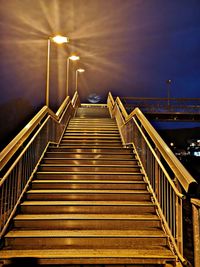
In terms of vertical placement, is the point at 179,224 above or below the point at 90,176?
below

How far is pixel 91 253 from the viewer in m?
3.00

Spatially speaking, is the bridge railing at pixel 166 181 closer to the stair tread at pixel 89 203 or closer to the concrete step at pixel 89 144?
the stair tread at pixel 89 203

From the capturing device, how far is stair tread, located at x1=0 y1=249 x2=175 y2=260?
2930 mm

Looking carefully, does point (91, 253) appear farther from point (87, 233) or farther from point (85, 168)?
point (85, 168)

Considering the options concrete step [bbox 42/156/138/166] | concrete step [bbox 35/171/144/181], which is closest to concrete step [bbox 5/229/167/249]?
concrete step [bbox 35/171/144/181]

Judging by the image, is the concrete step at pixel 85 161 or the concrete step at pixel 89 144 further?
the concrete step at pixel 89 144

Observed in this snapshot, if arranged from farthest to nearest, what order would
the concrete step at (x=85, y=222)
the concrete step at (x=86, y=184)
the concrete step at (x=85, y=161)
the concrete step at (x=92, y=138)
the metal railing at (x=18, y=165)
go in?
1. the concrete step at (x=92, y=138)
2. the concrete step at (x=85, y=161)
3. the concrete step at (x=86, y=184)
4. the concrete step at (x=85, y=222)
5. the metal railing at (x=18, y=165)

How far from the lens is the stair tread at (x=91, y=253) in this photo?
2.93 meters

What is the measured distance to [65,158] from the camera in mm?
5363

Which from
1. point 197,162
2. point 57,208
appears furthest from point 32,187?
point 197,162

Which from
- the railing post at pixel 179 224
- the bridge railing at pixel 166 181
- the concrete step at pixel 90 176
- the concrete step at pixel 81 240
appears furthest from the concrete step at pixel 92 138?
the railing post at pixel 179 224

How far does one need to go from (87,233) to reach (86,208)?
0.53 meters

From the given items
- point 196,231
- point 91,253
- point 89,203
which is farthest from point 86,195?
point 196,231

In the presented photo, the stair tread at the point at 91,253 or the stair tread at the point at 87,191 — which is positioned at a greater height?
the stair tread at the point at 87,191
